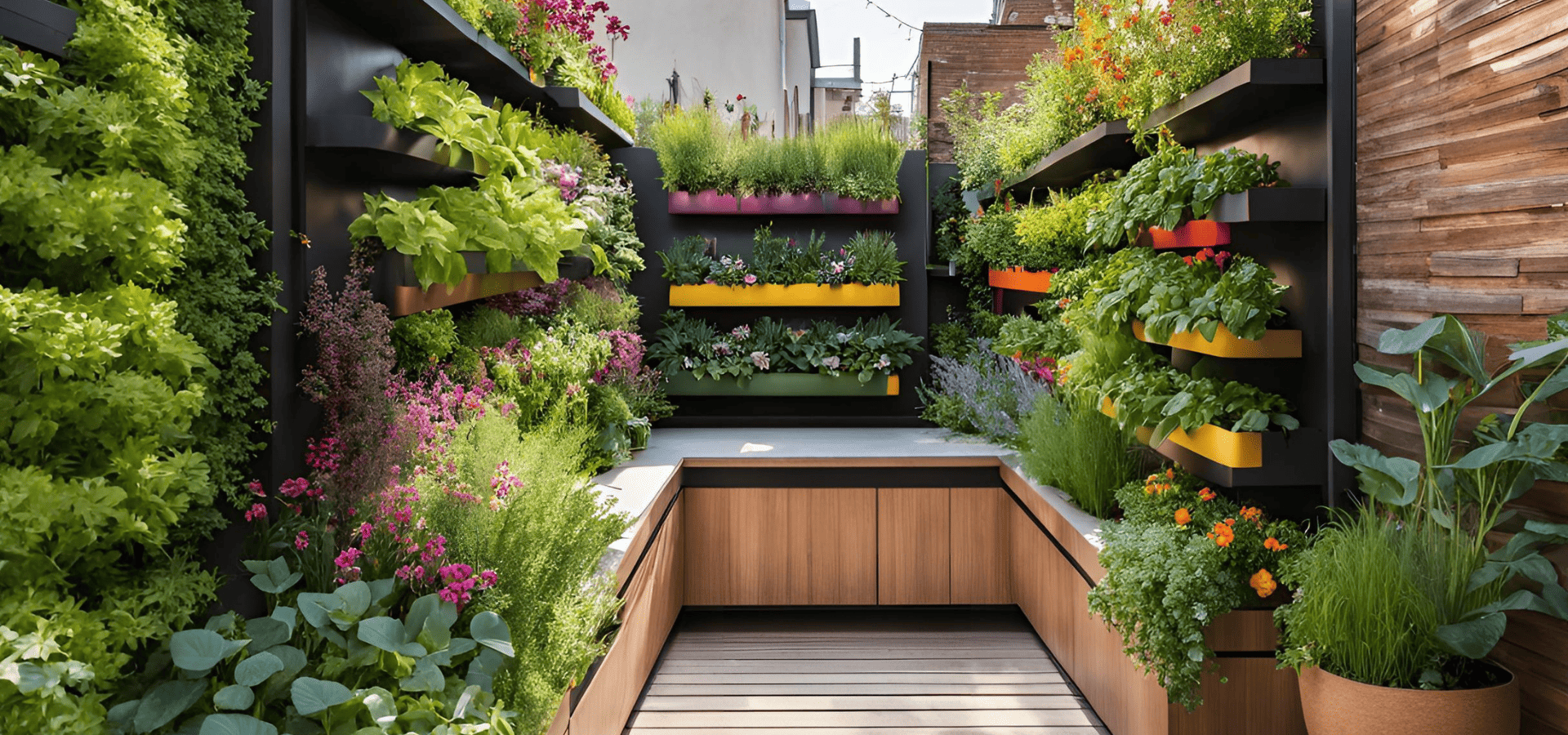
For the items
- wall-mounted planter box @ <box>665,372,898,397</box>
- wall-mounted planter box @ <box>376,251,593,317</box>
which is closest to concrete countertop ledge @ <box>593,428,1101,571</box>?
wall-mounted planter box @ <box>665,372,898,397</box>

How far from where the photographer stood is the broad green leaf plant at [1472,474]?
1941 mm

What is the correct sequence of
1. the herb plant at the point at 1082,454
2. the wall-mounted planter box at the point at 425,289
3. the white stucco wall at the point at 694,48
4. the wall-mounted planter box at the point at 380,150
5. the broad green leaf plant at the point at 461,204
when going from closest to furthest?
the wall-mounted planter box at the point at 380,150, the broad green leaf plant at the point at 461,204, the wall-mounted planter box at the point at 425,289, the herb plant at the point at 1082,454, the white stucco wall at the point at 694,48

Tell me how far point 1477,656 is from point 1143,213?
1.51 m

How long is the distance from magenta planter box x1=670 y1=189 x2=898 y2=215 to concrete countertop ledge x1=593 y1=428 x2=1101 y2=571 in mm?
1200

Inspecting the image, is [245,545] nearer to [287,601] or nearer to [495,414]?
[287,601]

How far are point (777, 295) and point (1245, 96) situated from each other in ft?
10.0

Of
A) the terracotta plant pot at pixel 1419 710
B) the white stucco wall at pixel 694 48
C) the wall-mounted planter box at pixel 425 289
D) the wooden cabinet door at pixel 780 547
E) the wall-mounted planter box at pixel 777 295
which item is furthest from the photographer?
the white stucco wall at pixel 694 48

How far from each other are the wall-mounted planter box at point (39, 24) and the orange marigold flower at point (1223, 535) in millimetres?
2629

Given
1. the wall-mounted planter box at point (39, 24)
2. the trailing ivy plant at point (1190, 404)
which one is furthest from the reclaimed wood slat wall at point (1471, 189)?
the wall-mounted planter box at point (39, 24)

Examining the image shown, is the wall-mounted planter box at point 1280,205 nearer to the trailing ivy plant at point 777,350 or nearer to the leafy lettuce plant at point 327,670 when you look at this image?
the leafy lettuce plant at point 327,670

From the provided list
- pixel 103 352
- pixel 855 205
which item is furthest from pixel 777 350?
pixel 103 352

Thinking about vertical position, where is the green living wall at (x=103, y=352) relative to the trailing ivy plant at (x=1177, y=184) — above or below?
below

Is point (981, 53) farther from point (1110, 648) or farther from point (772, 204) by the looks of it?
point (1110, 648)

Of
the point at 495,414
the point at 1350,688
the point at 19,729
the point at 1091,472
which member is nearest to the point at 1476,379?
the point at 1350,688
